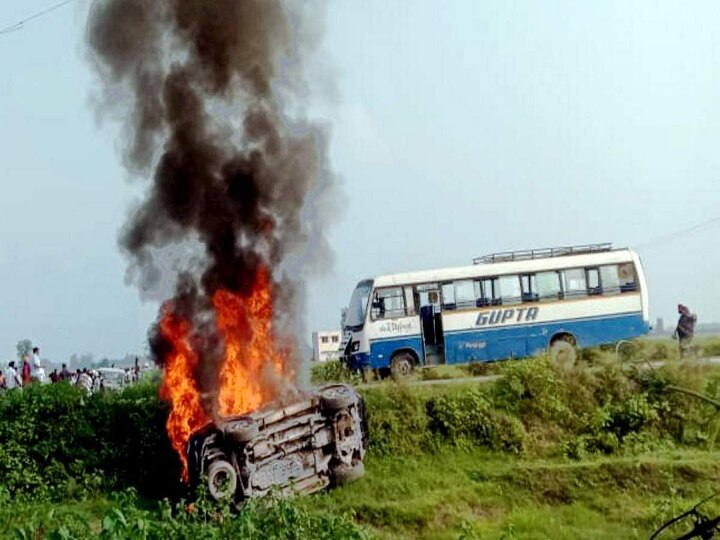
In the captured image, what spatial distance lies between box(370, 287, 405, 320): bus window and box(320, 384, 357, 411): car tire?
7274 millimetres

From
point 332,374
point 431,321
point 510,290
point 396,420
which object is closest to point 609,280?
point 510,290

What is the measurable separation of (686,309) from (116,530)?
16978mm

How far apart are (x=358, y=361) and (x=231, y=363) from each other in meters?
7.22

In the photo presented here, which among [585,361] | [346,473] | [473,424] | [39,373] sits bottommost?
[346,473]

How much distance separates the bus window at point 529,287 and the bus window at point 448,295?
73.5 inches

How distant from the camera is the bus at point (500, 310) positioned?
22906mm

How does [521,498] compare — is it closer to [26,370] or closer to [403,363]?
[403,363]

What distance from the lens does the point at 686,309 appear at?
19.8 m

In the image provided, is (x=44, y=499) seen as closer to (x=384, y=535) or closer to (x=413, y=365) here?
(x=384, y=535)

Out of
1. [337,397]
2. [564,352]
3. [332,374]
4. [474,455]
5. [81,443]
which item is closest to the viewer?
[337,397]

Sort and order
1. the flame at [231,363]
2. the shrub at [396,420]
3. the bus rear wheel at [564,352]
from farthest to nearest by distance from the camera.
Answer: the bus rear wheel at [564,352] < the shrub at [396,420] < the flame at [231,363]

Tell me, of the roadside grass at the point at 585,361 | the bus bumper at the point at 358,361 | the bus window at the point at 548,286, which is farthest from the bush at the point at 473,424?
the bus window at the point at 548,286

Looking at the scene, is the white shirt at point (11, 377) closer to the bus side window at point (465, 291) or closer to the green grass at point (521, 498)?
the green grass at point (521, 498)

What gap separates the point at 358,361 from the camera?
75.9 feet
